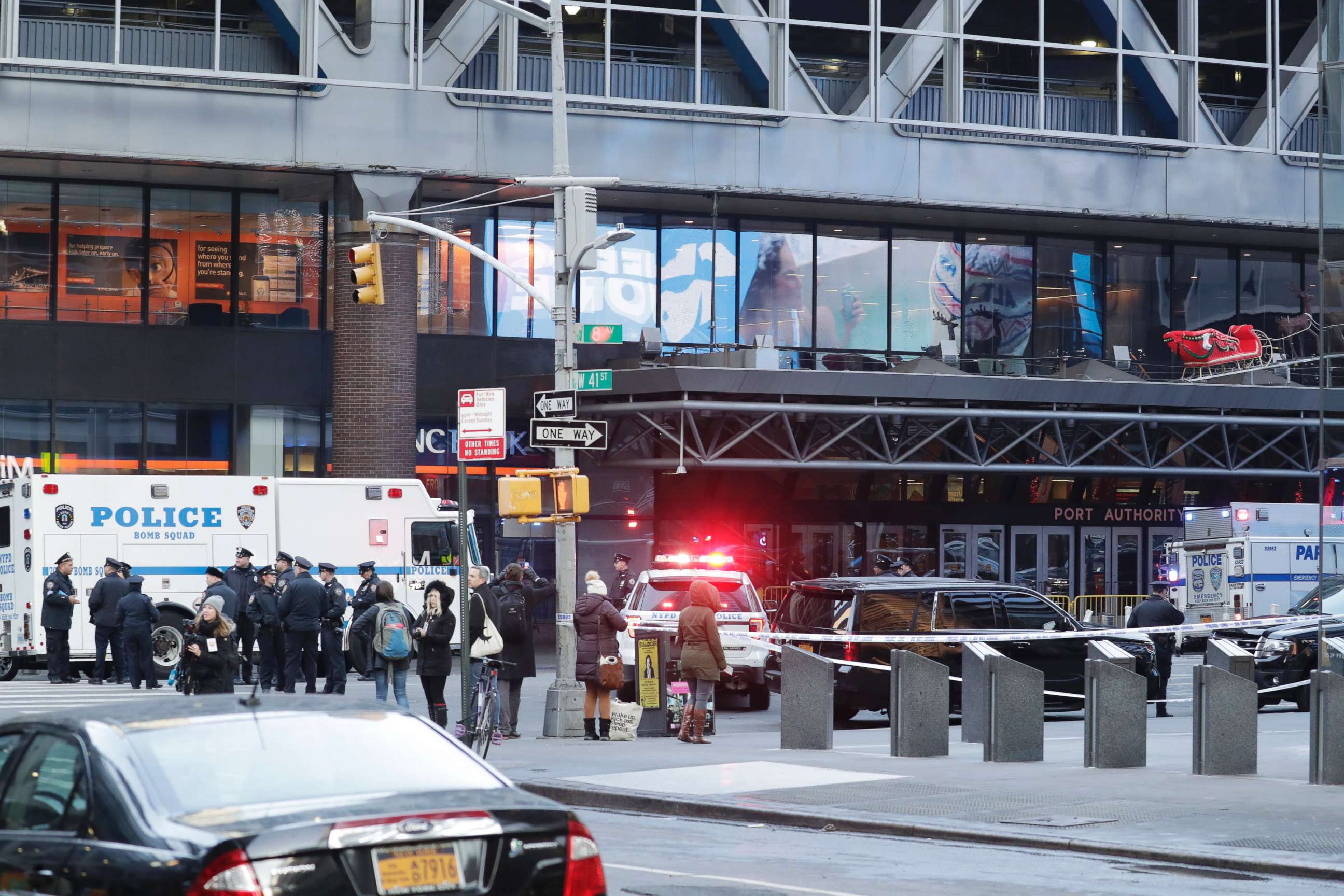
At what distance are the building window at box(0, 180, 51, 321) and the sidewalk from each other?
21.5 meters

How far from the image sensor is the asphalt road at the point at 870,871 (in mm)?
9727

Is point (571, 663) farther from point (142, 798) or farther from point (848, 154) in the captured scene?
point (848, 154)

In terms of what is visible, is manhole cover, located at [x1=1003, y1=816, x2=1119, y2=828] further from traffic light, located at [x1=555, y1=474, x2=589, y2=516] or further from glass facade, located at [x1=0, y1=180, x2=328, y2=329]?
glass facade, located at [x1=0, y1=180, x2=328, y2=329]

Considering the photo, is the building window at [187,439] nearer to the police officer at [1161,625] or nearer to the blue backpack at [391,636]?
the blue backpack at [391,636]

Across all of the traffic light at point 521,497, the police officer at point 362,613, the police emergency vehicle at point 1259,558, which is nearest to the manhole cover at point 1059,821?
the traffic light at point 521,497

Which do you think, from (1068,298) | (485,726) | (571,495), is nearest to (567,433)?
(571,495)

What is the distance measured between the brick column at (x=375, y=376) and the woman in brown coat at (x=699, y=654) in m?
17.3

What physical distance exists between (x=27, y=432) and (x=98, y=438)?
140 centimetres

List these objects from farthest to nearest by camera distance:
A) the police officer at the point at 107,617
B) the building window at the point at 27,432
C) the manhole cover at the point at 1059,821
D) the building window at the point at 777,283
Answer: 1. the building window at the point at 777,283
2. the building window at the point at 27,432
3. the police officer at the point at 107,617
4. the manhole cover at the point at 1059,821

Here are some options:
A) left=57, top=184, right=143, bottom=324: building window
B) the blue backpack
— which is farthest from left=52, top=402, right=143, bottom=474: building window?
the blue backpack

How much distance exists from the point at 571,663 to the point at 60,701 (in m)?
8.08

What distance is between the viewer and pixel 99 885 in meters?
5.34

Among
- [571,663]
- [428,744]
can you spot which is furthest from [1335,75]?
[428,744]

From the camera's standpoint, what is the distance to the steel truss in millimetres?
35594
